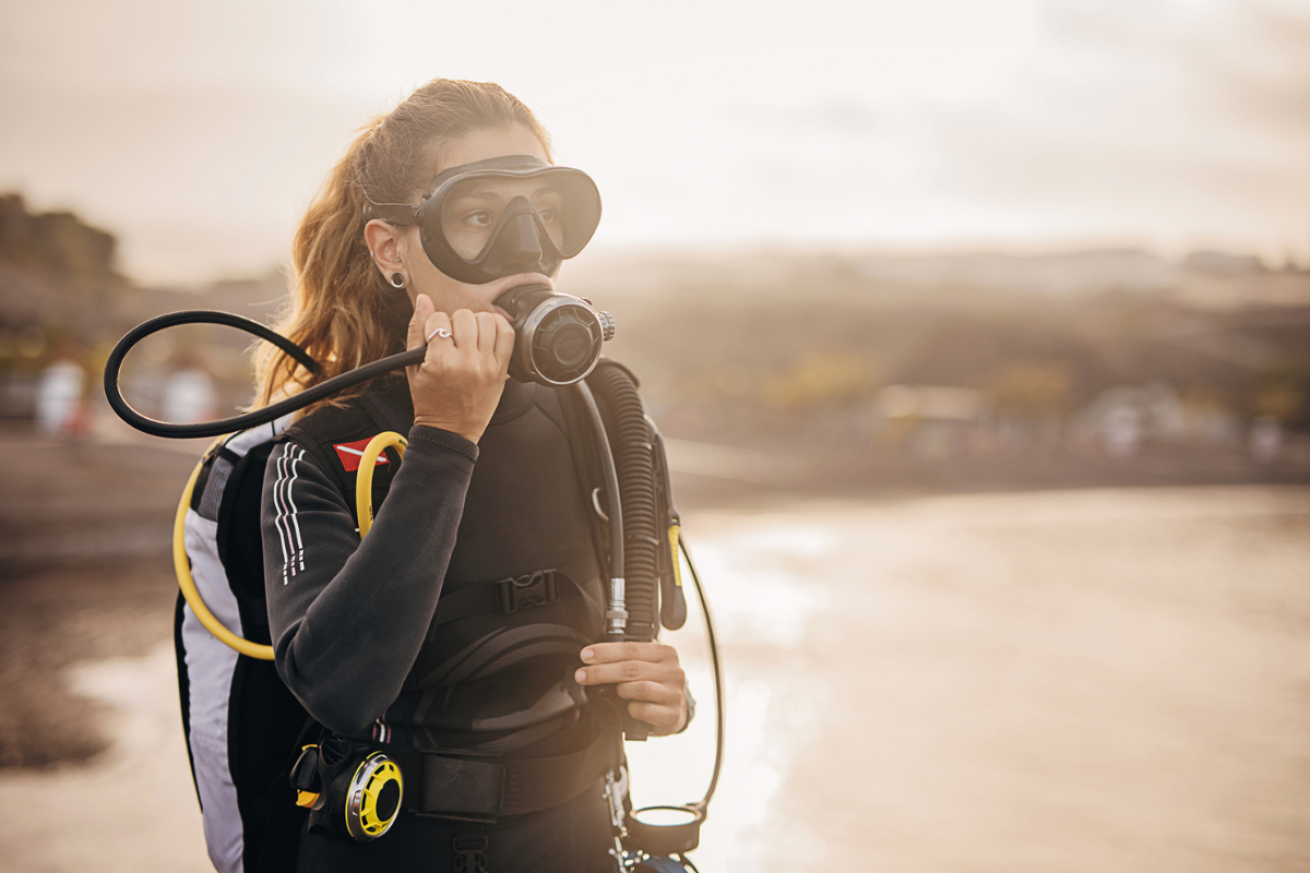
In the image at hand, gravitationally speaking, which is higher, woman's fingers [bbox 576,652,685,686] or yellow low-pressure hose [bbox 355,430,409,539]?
yellow low-pressure hose [bbox 355,430,409,539]

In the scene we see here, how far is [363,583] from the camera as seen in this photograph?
1.13 meters

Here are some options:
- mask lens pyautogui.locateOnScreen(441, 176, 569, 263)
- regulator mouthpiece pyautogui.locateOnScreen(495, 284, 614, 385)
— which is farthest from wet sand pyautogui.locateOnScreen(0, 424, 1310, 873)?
mask lens pyautogui.locateOnScreen(441, 176, 569, 263)

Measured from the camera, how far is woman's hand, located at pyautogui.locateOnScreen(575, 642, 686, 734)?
1.37 meters

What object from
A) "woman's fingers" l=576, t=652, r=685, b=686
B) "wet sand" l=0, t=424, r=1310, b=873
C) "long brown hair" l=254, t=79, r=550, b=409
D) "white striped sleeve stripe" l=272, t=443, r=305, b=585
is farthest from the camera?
"wet sand" l=0, t=424, r=1310, b=873

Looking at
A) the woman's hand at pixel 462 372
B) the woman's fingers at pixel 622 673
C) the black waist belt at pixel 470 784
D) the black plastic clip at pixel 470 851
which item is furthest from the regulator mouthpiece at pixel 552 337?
the black plastic clip at pixel 470 851

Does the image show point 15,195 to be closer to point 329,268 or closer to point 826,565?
point 826,565

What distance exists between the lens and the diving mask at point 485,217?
1.41 metres

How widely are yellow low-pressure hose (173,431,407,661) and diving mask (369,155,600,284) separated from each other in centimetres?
34

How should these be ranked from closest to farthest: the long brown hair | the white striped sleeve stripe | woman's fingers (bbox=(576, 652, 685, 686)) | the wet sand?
the white striped sleeve stripe < woman's fingers (bbox=(576, 652, 685, 686)) < the long brown hair < the wet sand

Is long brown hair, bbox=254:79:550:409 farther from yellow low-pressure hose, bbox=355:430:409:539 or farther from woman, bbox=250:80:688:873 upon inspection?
yellow low-pressure hose, bbox=355:430:409:539

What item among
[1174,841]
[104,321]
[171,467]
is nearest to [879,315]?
[104,321]

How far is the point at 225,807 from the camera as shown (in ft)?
5.22

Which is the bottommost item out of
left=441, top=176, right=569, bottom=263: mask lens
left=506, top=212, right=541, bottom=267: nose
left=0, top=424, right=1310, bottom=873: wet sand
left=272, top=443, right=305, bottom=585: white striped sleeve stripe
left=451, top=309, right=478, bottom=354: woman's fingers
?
left=0, top=424, right=1310, bottom=873: wet sand

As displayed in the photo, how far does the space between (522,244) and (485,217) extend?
9 centimetres
